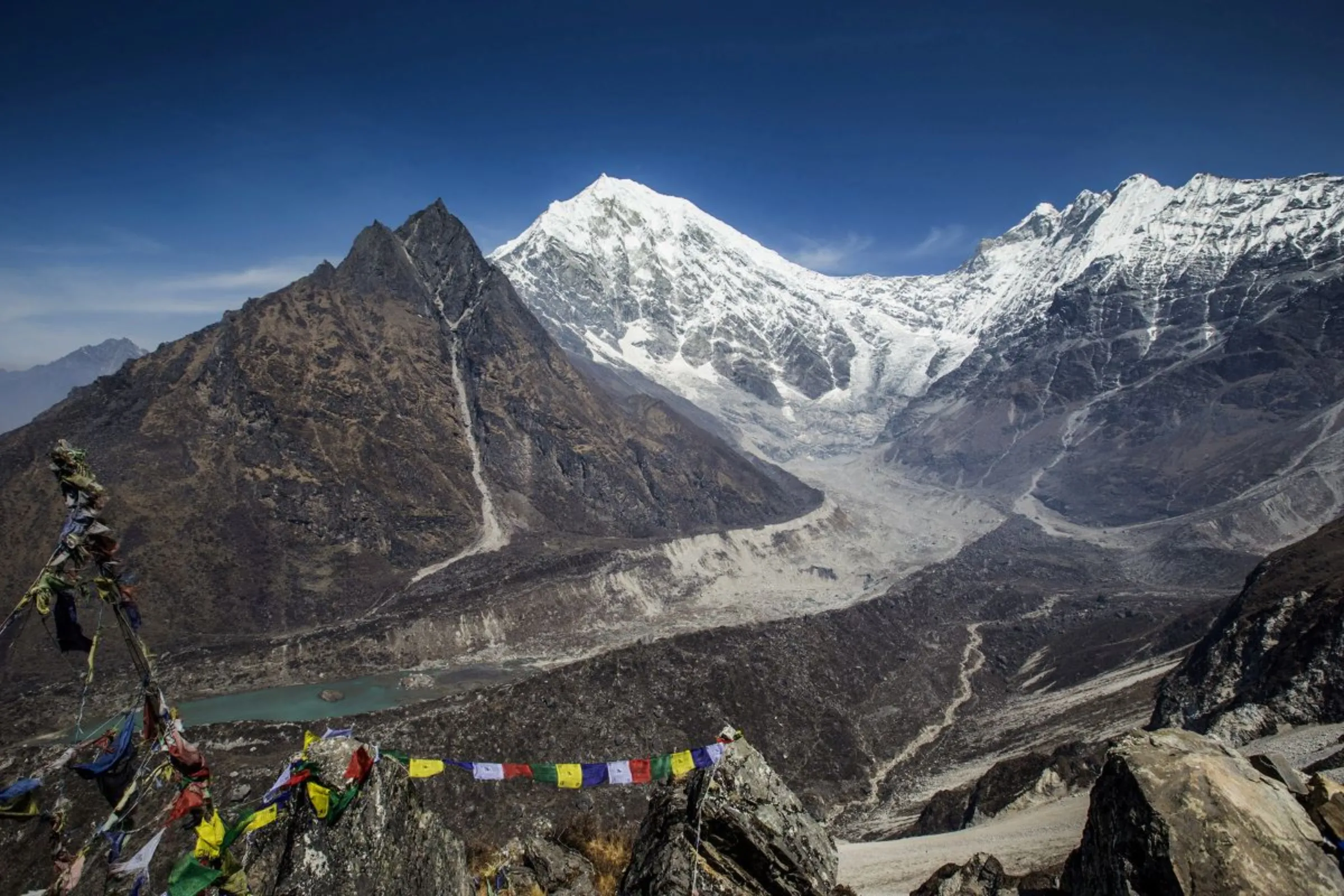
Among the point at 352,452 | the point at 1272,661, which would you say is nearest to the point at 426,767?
the point at 1272,661

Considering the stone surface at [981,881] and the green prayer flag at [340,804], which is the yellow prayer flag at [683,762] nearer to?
the green prayer flag at [340,804]

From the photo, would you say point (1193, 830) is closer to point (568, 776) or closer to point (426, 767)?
point (568, 776)

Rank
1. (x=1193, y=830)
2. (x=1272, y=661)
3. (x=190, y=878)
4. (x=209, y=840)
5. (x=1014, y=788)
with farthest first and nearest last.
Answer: (x=1272, y=661), (x=1014, y=788), (x=209, y=840), (x=1193, y=830), (x=190, y=878)

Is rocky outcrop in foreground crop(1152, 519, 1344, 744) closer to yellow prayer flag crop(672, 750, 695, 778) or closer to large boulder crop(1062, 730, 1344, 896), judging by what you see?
large boulder crop(1062, 730, 1344, 896)

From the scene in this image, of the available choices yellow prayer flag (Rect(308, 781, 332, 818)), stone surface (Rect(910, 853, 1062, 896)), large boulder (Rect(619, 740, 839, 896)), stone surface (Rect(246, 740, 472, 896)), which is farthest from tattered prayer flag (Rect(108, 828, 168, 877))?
stone surface (Rect(910, 853, 1062, 896))

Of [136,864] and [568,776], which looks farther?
[568,776]

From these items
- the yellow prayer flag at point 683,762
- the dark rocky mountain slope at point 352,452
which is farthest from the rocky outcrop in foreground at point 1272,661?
the dark rocky mountain slope at point 352,452
